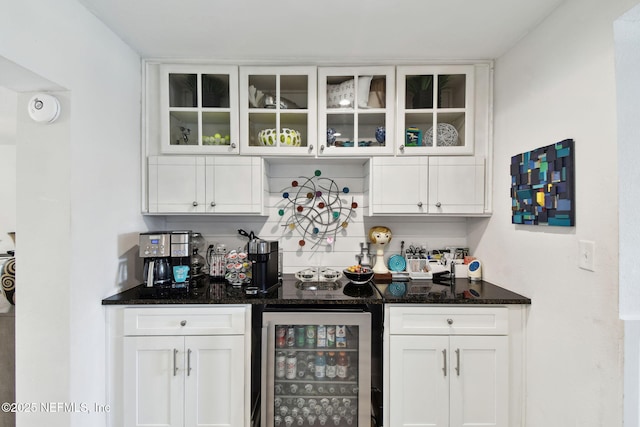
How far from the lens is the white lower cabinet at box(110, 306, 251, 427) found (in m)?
1.62

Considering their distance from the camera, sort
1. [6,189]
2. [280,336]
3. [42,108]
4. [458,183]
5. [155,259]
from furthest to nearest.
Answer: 1. [6,189]
2. [458,183]
3. [155,259]
4. [280,336]
5. [42,108]

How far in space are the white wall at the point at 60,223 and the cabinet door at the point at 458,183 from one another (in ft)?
6.62

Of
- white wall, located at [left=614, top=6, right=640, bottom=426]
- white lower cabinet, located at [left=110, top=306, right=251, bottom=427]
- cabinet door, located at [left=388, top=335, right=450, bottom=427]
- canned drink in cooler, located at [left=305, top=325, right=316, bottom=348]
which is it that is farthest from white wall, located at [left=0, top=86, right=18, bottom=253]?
white wall, located at [left=614, top=6, right=640, bottom=426]

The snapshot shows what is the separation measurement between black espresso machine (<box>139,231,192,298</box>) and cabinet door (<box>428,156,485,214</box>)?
168cm

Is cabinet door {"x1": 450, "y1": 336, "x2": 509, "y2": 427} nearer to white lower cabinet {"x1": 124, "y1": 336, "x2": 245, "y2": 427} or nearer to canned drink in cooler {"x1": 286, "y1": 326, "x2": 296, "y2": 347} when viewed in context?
canned drink in cooler {"x1": 286, "y1": 326, "x2": 296, "y2": 347}

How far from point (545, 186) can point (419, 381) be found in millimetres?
1242

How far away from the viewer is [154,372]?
1637 millimetres

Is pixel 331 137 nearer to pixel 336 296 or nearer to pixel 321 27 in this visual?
pixel 321 27

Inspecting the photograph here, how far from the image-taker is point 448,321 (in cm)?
166

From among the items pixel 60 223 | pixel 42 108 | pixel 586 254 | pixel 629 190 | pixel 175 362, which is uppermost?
pixel 42 108

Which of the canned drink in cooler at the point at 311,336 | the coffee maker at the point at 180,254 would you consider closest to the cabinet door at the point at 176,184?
the coffee maker at the point at 180,254

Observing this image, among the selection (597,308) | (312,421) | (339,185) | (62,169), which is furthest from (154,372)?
(597,308)

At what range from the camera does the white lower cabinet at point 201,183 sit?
197 cm

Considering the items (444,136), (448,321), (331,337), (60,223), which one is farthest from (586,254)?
(60,223)
